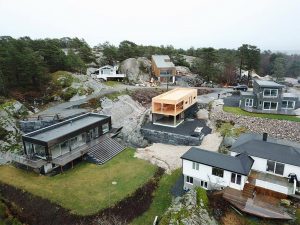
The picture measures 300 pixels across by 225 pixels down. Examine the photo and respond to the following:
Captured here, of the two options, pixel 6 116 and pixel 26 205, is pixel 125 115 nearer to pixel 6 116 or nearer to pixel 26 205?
pixel 6 116

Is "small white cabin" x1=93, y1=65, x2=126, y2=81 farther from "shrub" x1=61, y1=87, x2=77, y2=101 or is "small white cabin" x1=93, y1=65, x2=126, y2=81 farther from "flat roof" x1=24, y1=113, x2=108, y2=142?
"flat roof" x1=24, y1=113, x2=108, y2=142

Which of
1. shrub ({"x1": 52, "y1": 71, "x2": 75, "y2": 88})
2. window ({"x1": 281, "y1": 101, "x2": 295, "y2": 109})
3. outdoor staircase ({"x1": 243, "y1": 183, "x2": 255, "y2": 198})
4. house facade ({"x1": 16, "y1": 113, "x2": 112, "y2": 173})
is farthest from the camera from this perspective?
shrub ({"x1": 52, "y1": 71, "x2": 75, "y2": 88})

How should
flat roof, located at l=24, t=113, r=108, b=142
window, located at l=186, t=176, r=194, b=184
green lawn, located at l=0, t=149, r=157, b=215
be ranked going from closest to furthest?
1. green lawn, located at l=0, t=149, r=157, b=215
2. window, located at l=186, t=176, r=194, b=184
3. flat roof, located at l=24, t=113, r=108, b=142

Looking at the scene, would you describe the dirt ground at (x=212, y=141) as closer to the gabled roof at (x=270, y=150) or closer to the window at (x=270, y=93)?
the gabled roof at (x=270, y=150)

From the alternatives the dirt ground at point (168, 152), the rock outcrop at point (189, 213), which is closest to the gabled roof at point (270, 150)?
the dirt ground at point (168, 152)

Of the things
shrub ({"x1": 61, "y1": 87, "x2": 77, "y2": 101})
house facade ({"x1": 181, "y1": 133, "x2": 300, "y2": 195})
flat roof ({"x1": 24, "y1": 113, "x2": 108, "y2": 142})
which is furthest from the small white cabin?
house facade ({"x1": 181, "y1": 133, "x2": 300, "y2": 195})

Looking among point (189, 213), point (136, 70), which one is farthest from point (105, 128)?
point (136, 70)

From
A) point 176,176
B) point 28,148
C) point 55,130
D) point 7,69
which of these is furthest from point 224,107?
point 7,69

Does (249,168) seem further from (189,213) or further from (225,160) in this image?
(189,213)
